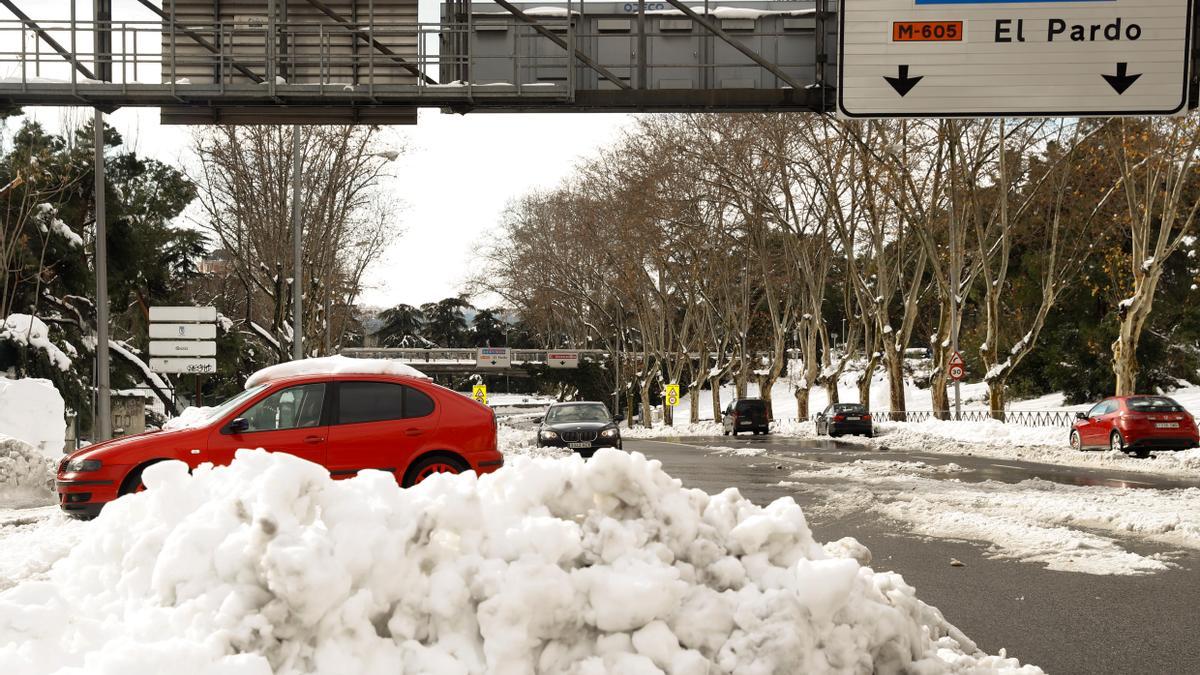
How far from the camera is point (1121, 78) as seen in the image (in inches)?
450

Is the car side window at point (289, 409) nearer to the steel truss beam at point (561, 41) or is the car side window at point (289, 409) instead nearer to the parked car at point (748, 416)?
the steel truss beam at point (561, 41)

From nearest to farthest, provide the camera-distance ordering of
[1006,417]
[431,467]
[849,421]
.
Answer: [431,467]
[849,421]
[1006,417]

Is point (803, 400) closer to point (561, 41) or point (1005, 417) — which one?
point (1005, 417)

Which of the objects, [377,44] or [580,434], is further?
[580,434]

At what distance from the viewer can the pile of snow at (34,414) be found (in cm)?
1833

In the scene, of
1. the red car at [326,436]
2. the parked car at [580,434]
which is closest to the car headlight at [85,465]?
the red car at [326,436]

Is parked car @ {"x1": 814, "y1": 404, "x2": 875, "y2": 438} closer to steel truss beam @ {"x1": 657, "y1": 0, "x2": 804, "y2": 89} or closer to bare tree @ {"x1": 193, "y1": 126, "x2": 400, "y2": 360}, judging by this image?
bare tree @ {"x1": 193, "y1": 126, "x2": 400, "y2": 360}

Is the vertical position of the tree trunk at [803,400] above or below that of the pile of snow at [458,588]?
below

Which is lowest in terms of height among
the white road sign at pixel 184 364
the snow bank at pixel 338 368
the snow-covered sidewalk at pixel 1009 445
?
the snow-covered sidewalk at pixel 1009 445

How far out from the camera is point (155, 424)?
31.8 meters

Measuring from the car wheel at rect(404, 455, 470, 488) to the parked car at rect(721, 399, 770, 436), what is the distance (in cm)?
3510

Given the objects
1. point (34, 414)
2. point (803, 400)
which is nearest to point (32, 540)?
point (34, 414)

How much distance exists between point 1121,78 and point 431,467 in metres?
7.64

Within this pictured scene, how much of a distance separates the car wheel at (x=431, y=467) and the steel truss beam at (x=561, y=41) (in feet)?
16.4
